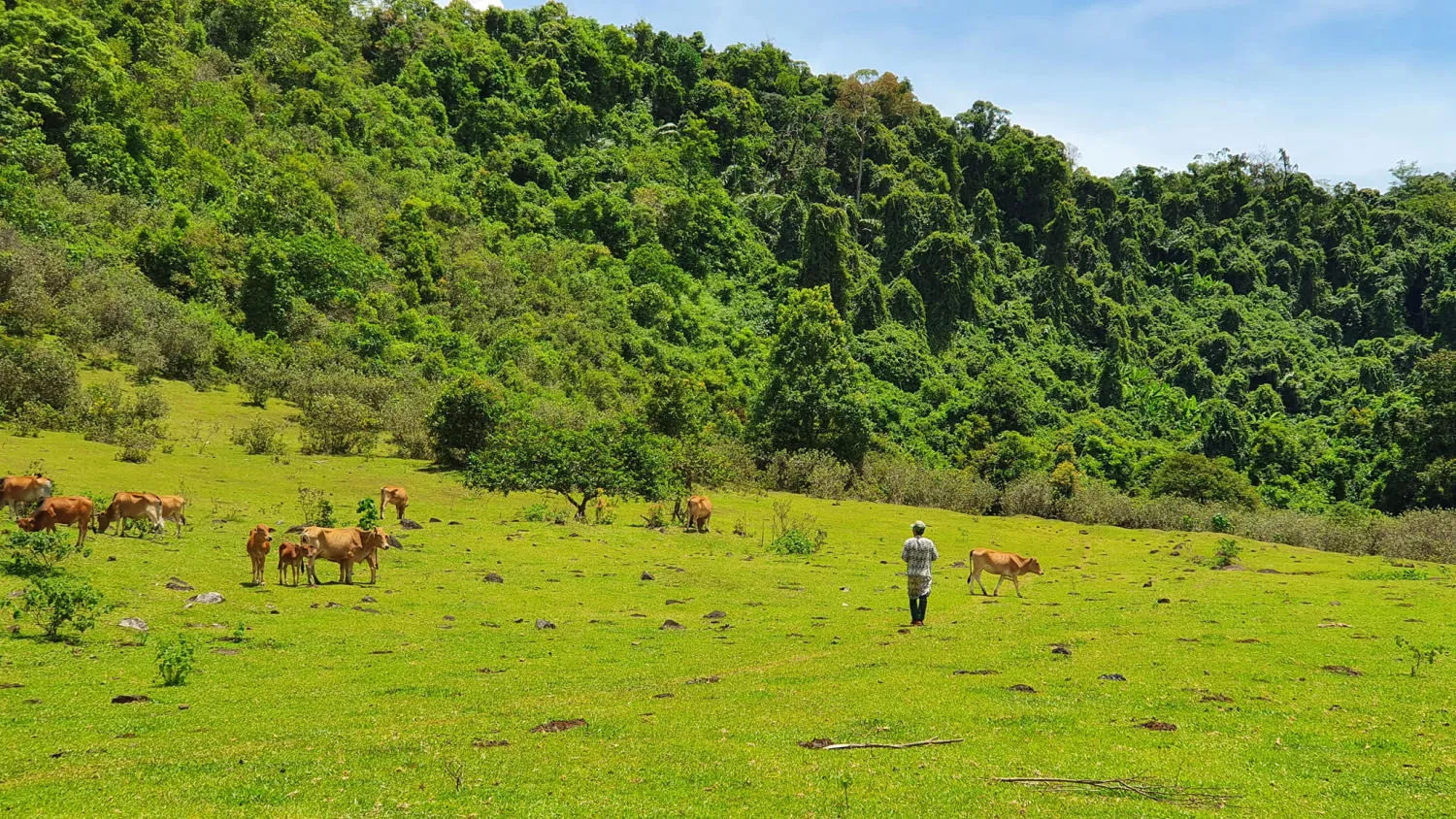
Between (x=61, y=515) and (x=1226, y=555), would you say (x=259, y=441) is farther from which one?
(x=1226, y=555)

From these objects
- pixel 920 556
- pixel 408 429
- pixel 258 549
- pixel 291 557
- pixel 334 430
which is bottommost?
pixel 291 557

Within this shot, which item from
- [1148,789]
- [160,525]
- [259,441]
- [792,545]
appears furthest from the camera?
[259,441]

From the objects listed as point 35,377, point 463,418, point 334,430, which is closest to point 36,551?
point 35,377

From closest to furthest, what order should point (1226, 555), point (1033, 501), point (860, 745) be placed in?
point (860, 745) → point (1226, 555) → point (1033, 501)

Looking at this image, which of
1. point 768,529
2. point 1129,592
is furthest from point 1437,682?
point 768,529

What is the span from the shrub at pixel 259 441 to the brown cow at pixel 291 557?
20.1m

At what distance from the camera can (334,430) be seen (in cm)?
4228

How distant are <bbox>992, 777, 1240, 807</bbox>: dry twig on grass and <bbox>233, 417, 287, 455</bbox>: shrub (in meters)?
37.1

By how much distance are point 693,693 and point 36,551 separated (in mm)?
13073

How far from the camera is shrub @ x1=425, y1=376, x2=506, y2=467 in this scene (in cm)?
4303

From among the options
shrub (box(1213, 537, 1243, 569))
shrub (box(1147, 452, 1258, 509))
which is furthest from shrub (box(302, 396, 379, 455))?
shrub (box(1147, 452, 1258, 509))

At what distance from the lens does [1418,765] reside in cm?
901

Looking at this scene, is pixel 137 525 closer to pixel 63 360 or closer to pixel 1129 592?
pixel 63 360

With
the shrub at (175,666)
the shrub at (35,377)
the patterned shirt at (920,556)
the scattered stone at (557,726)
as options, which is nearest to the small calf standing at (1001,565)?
the patterned shirt at (920,556)
